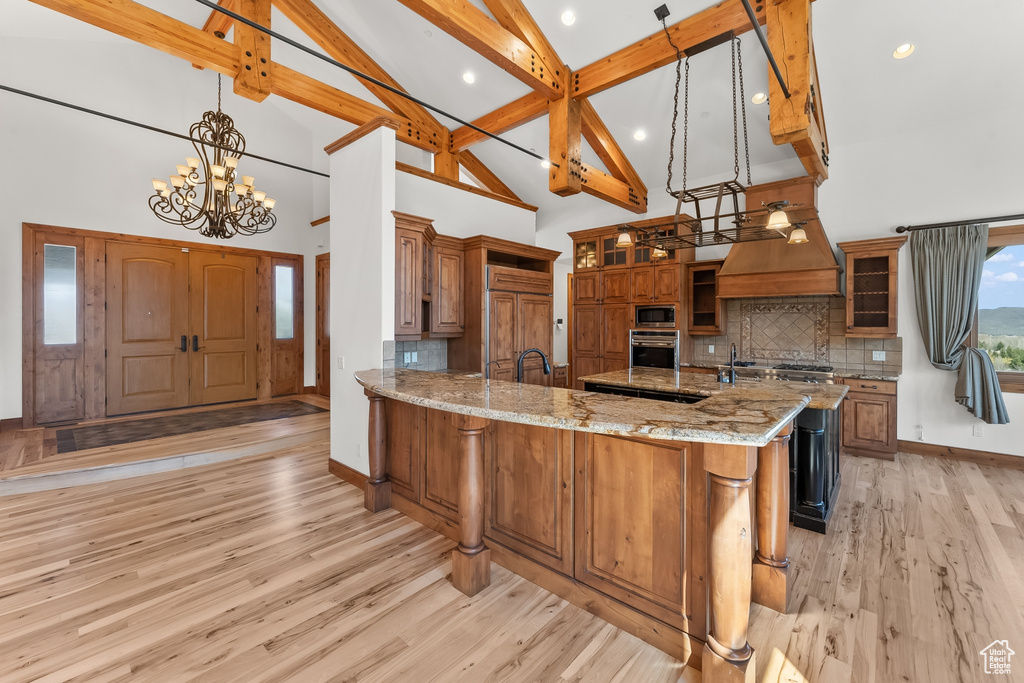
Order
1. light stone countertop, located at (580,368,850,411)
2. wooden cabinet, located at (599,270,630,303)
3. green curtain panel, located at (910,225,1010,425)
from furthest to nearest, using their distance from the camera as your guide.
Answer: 1. wooden cabinet, located at (599,270,630,303)
2. green curtain panel, located at (910,225,1010,425)
3. light stone countertop, located at (580,368,850,411)

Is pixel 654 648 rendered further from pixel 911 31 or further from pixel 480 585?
pixel 911 31

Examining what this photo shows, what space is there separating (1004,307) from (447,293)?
568 cm

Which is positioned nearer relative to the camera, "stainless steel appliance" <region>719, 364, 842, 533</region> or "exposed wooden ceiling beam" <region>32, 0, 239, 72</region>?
"stainless steel appliance" <region>719, 364, 842, 533</region>

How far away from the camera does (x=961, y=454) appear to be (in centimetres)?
441

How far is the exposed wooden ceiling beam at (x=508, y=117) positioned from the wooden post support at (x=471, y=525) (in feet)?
13.6

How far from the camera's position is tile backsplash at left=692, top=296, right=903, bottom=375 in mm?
4930

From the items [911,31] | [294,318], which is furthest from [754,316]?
[294,318]

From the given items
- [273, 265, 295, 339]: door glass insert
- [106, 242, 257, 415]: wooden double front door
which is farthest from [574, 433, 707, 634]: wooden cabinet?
[273, 265, 295, 339]: door glass insert

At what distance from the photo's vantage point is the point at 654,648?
5.98ft

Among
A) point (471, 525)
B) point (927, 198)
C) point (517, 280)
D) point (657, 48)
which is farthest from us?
point (517, 280)
